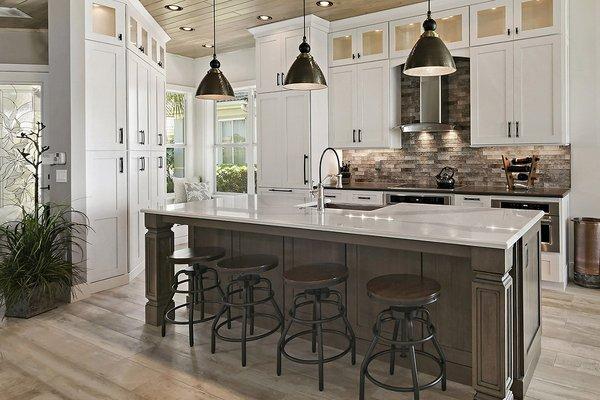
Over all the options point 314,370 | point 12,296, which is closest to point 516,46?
point 314,370

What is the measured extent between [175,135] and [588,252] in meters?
6.15

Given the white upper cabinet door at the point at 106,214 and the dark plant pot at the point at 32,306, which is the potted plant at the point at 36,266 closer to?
the dark plant pot at the point at 32,306

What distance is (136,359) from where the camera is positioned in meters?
3.13

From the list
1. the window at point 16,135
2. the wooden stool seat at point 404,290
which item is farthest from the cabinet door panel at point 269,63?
the wooden stool seat at point 404,290

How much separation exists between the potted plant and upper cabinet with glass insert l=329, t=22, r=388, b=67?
12.1 ft

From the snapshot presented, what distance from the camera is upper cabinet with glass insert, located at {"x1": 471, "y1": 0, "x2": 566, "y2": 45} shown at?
184 inches

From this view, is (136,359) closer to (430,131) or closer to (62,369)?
(62,369)

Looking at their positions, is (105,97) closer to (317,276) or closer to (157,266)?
(157,266)

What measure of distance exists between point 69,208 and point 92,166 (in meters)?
0.46

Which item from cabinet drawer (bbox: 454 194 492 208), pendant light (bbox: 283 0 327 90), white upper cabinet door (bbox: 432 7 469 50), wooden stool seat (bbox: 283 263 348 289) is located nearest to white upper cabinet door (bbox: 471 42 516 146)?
white upper cabinet door (bbox: 432 7 469 50)

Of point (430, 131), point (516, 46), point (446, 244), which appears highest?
point (516, 46)

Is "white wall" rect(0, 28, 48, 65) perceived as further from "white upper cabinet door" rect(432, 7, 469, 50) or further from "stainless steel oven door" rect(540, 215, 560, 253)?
"stainless steel oven door" rect(540, 215, 560, 253)

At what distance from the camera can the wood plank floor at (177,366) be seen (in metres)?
2.67

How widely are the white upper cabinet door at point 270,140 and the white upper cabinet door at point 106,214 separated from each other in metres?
1.95
